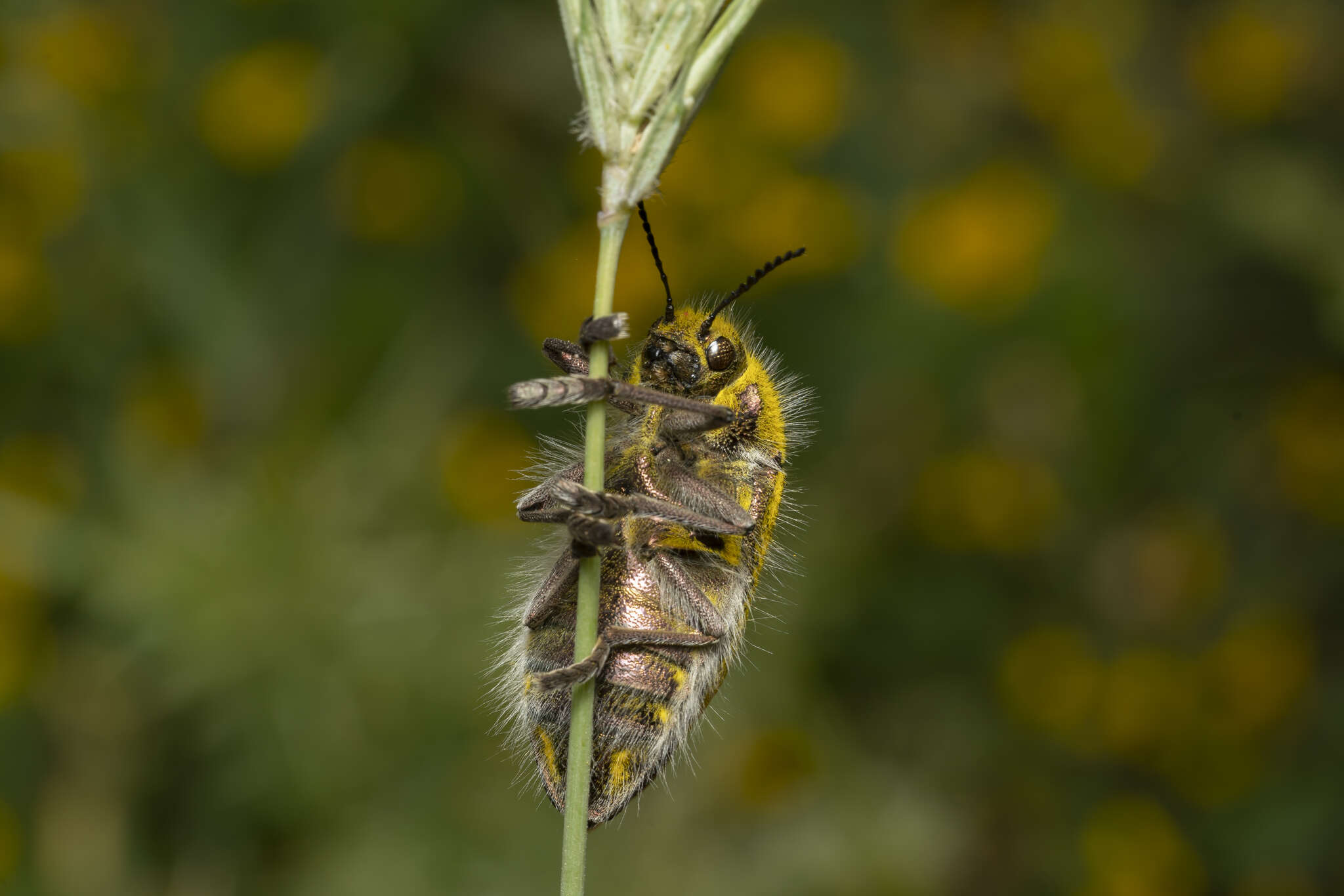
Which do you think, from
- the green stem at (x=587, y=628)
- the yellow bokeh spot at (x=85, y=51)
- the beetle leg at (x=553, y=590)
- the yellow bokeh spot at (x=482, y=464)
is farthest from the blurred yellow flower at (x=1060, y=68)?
the green stem at (x=587, y=628)

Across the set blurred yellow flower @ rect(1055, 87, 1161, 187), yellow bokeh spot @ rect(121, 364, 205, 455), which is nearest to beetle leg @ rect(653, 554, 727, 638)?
yellow bokeh spot @ rect(121, 364, 205, 455)

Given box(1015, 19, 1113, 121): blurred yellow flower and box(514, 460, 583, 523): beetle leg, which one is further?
box(1015, 19, 1113, 121): blurred yellow flower

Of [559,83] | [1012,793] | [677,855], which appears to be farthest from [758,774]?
[559,83]

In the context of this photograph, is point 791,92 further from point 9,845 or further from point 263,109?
point 9,845

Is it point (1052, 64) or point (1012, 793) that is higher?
point (1052, 64)

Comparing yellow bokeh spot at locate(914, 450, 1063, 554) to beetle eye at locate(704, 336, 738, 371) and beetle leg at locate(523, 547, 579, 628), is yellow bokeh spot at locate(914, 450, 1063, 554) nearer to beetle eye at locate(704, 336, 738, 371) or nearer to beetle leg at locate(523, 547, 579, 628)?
beetle eye at locate(704, 336, 738, 371)

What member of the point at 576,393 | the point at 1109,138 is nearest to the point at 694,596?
the point at 576,393

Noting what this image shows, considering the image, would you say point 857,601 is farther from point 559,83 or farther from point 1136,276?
point 559,83
